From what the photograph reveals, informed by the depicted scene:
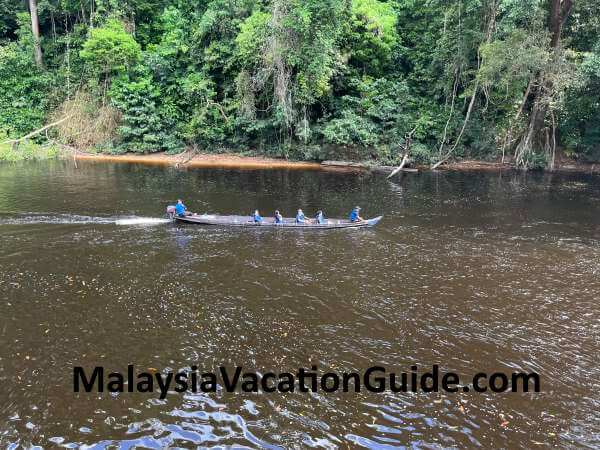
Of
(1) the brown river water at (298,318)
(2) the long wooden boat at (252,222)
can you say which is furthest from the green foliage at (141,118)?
(2) the long wooden boat at (252,222)

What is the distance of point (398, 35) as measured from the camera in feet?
134

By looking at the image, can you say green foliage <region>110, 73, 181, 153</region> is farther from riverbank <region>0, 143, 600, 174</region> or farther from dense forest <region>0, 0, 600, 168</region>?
riverbank <region>0, 143, 600, 174</region>

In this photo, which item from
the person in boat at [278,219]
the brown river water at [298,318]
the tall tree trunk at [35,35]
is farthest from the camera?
the tall tree trunk at [35,35]

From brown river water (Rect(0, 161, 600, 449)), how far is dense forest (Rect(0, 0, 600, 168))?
1354cm

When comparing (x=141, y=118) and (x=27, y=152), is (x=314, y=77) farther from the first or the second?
(x=27, y=152)

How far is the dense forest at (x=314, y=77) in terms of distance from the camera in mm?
31969

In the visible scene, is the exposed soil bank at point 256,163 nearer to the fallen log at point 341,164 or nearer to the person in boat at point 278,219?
the fallen log at point 341,164

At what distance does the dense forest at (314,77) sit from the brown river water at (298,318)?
44.4 ft

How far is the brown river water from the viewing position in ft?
27.3

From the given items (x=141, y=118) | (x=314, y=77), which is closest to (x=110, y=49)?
(x=141, y=118)

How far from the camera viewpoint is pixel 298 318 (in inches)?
477

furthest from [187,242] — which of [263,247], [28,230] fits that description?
[28,230]

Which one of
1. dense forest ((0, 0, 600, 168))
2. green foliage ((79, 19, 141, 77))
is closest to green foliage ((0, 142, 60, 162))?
dense forest ((0, 0, 600, 168))

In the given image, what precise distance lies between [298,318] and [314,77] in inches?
1015
